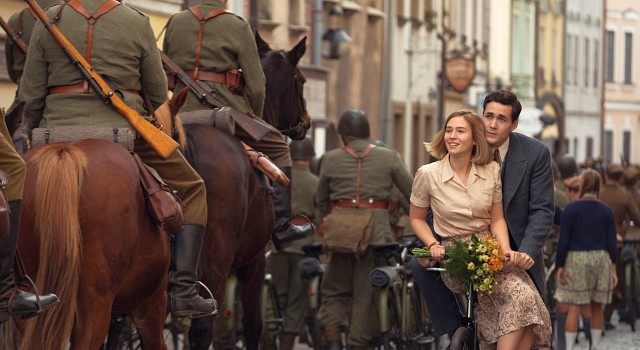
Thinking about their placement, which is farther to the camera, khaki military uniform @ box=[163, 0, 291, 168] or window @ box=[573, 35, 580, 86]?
window @ box=[573, 35, 580, 86]

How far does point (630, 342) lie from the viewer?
65.1 ft

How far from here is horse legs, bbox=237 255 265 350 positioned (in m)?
13.2

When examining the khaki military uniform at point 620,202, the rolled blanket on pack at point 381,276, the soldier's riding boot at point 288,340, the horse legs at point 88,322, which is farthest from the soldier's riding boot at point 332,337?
the horse legs at point 88,322

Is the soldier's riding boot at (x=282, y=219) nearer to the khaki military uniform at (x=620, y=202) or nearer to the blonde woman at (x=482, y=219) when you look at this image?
the blonde woman at (x=482, y=219)

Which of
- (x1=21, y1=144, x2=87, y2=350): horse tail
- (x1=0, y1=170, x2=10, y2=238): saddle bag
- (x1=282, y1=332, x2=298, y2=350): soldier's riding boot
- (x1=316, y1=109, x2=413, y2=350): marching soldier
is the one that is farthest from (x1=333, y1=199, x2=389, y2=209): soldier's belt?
(x1=0, y1=170, x2=10, y2=238): saddle bag

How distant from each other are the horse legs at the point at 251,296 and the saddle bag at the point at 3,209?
4824 millimetres

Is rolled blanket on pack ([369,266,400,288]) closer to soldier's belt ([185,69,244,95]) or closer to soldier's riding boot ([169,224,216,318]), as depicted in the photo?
soldier's belt ([185,69,244,95])

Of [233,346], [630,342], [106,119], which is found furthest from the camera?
[630,342]

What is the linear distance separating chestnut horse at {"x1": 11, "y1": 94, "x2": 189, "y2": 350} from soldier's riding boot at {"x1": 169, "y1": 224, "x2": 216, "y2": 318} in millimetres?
1368

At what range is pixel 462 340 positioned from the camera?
1022 cm

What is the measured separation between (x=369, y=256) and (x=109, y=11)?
650cm

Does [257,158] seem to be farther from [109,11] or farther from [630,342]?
[630,342]

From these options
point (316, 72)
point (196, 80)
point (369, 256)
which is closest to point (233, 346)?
point (369, 256)

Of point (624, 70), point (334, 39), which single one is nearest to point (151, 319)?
point (334, 39)
